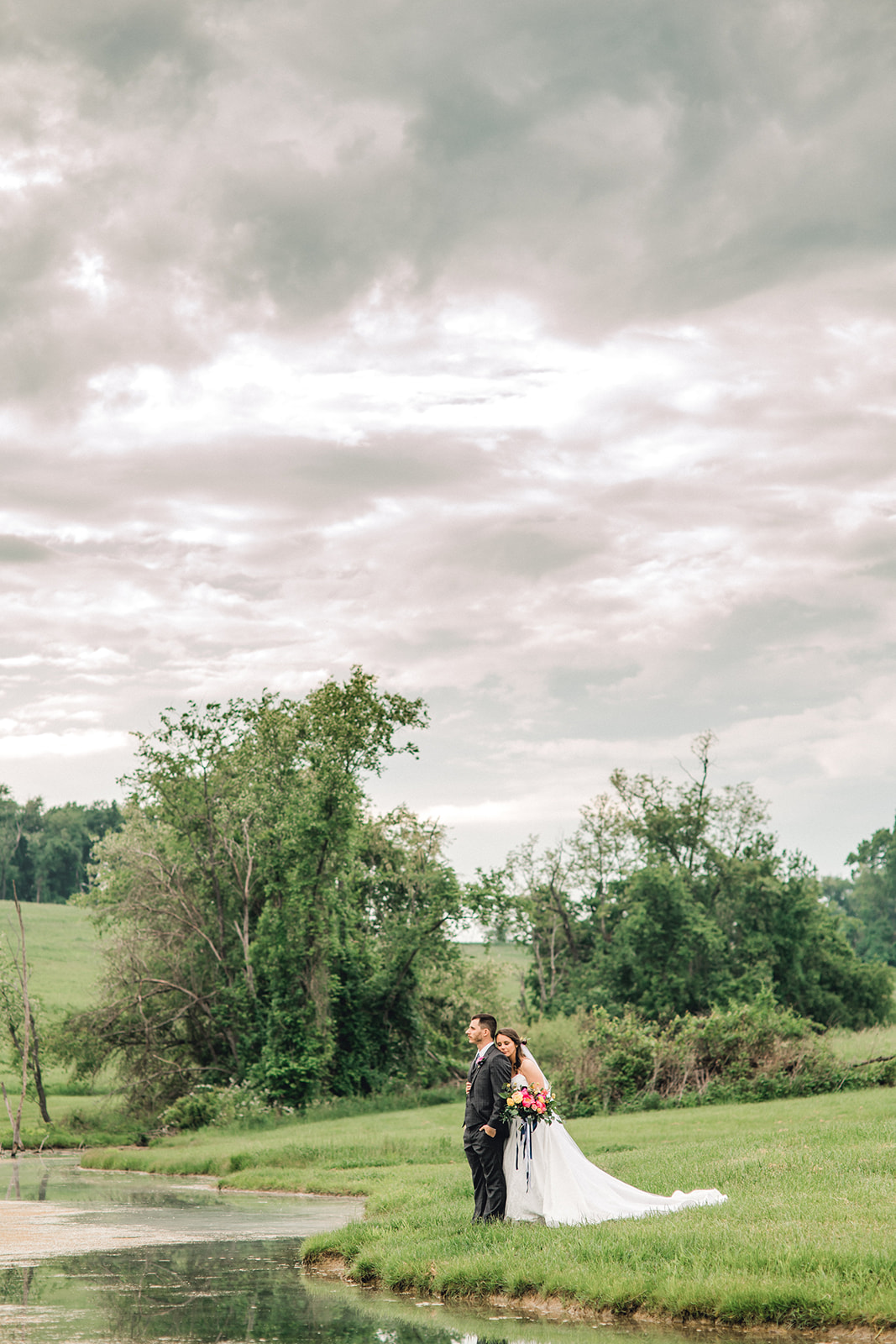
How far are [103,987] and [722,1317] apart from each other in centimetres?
4006

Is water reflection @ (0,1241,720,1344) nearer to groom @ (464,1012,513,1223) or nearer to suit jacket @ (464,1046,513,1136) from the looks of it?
groom @ (464,1012,513,1223)

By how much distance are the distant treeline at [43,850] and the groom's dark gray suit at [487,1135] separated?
134146mm

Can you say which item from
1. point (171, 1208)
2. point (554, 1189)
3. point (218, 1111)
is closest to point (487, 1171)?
point (554, 1189)

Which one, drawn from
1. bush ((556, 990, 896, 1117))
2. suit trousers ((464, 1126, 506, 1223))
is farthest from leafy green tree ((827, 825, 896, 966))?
suit trousers ((464, 1126, 506, 1223))

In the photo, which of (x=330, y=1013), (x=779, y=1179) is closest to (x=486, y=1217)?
(x=779, y=1179)

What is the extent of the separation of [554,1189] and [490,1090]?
3.89 ft

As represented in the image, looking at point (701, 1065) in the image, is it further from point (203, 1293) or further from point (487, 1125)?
point (203, 1293)

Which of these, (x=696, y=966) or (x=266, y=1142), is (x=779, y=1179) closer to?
(x=266, y=1142)

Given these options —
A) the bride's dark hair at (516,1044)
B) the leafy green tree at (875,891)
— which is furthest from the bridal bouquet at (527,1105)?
the leafy green tree at (875,891)

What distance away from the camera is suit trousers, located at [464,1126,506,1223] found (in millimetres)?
12820

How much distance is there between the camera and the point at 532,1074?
506 inches

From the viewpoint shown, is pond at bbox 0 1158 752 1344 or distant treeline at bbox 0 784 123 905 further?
distant treeline at bbox 0 784 123 905

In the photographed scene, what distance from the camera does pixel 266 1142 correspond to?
32000 mm

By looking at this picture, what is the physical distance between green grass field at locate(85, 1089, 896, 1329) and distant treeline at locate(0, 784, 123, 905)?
129917mm
